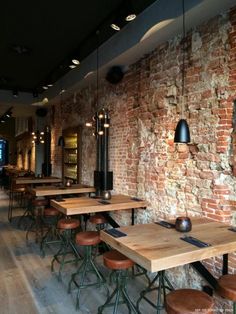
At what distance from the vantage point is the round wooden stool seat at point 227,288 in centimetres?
175

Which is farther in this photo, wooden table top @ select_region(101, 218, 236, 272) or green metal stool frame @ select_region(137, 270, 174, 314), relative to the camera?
green metal stool frame @ select_region(137, 270, 174, 314)

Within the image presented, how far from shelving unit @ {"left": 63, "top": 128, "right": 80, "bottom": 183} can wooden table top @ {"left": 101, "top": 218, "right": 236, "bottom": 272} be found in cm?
391

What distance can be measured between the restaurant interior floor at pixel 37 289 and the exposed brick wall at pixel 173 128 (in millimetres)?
828

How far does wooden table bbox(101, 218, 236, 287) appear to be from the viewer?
1655 mm

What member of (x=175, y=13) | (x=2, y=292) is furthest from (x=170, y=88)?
(x=2, y=292)

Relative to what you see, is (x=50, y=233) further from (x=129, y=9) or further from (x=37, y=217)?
(x=129, y=9)

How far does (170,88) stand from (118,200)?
1.55 meters

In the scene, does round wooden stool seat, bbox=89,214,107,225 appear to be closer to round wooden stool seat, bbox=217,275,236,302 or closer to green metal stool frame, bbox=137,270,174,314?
green metal stool frame, bbox=137,270,174,314

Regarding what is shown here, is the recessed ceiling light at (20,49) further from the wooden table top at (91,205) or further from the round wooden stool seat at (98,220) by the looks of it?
the round wooden stool seat at (98,220)

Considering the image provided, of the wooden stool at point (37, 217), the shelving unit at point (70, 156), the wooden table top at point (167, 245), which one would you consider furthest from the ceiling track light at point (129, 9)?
the wooden stool at point (37, 217)

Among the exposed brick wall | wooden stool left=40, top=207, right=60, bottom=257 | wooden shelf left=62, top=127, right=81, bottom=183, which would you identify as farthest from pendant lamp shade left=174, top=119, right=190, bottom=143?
wooden shelf left=62, top=127, right=81, bottom=183

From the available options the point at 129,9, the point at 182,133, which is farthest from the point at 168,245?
the point at 129,9

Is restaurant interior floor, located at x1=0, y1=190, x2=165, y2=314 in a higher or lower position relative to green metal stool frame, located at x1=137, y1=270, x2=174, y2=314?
lower

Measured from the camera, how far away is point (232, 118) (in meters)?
2.37
